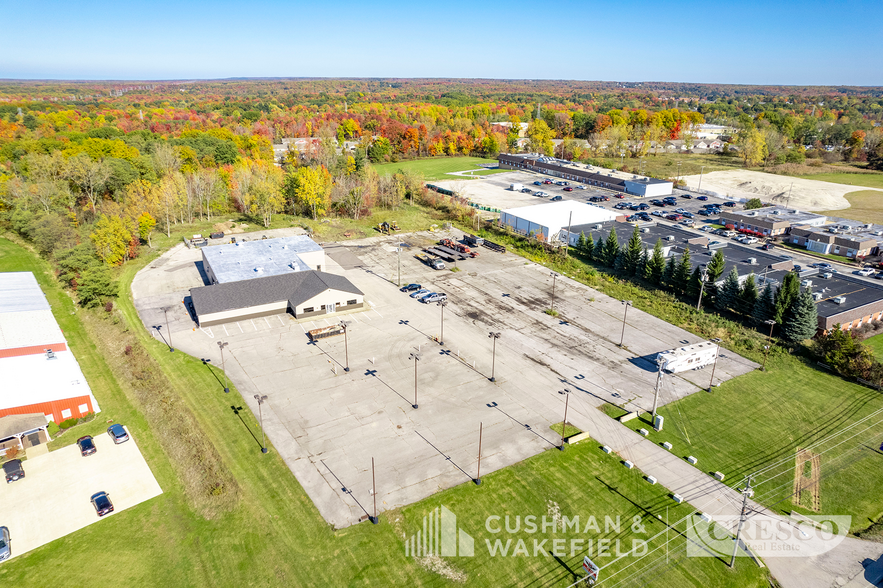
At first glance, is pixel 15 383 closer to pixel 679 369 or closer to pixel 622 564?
pixel 622 564

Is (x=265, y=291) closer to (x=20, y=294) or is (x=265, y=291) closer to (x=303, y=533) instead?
(x=20, y=294)

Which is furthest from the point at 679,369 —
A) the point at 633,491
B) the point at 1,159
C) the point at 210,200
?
the point at 1,159

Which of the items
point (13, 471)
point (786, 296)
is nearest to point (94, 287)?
point (13, 471)

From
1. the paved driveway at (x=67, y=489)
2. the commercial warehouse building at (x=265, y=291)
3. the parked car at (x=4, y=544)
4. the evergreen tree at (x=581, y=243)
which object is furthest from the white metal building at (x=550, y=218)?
the parked car at (x=4, y=544)

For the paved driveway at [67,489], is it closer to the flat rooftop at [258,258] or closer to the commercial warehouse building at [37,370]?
the commercial warehouse building at [37,370]

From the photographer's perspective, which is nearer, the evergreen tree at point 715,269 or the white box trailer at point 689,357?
the white box trailer at point 689,357

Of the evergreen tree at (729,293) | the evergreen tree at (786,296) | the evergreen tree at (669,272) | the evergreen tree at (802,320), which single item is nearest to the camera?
the evergreen tree at (802,320)
